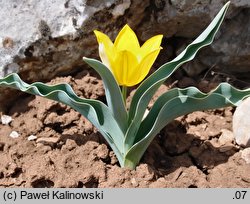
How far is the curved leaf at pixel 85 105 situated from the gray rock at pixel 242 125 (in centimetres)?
57

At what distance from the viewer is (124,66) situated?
2191 mm

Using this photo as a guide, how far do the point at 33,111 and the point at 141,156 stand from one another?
2.09 feet

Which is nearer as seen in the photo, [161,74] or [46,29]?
[161,74]

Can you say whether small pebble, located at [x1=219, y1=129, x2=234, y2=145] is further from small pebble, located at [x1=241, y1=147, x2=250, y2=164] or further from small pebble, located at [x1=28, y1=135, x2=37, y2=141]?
small pebble, located at [x1=28, y1=135, x2=37, y2=141]

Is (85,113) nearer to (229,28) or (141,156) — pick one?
(141,156)

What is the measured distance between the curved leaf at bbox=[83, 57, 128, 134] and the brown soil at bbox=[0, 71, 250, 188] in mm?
221

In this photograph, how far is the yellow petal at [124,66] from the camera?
216 cm

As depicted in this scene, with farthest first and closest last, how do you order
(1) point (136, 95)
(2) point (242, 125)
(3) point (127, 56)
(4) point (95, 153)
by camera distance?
1. (2) point (242, 125)
2. (4) point (95, 153)
3. (1) point (136, 95)
4. (3) point (127, 56)

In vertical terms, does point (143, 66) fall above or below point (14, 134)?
above

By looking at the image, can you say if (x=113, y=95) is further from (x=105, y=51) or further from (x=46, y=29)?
(x=46, y=29)

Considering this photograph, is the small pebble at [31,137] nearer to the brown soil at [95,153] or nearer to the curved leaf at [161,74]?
the brown soil at [95,153]

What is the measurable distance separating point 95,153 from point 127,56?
0.53 meters

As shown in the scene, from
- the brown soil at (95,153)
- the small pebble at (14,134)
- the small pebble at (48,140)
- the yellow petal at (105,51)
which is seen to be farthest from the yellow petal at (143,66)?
the small pebble at (14,134)

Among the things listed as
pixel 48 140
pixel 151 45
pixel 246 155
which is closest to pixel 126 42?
pixel 151 45
